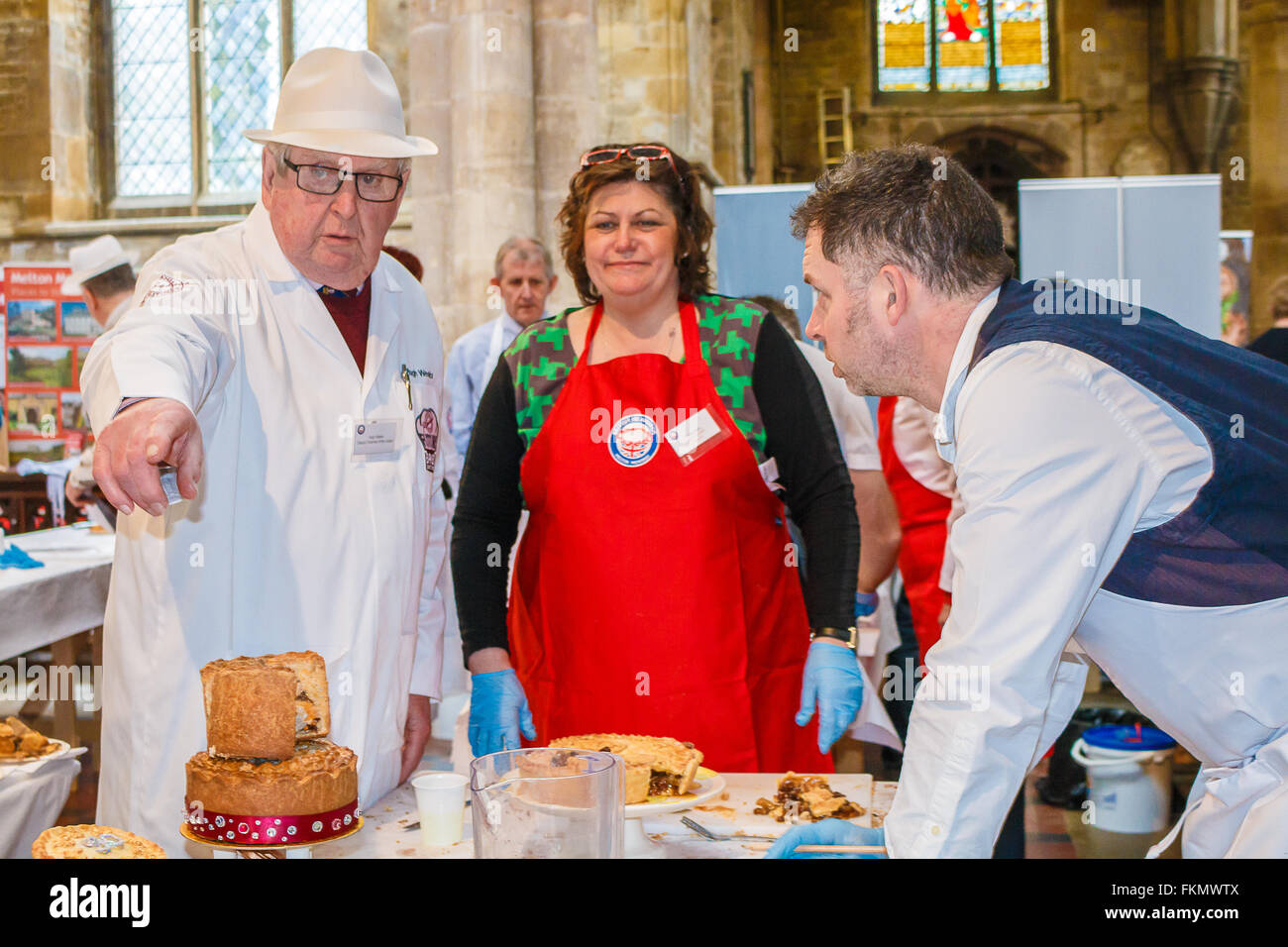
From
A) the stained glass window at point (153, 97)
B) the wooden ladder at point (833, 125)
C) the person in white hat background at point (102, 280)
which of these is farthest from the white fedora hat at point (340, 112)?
the wooden ladder at point (833, 125)

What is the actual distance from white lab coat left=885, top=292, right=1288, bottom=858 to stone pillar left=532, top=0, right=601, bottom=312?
5440mm

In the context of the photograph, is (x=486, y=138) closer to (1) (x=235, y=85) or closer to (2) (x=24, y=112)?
(1) (x=235, y=85)

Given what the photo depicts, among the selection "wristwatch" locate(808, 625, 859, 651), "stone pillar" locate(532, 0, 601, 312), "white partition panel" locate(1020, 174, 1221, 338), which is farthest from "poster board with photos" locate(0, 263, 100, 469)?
"wristwatch" locate(808, 625, 859, 651)

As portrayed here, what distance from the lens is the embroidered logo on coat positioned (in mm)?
2326

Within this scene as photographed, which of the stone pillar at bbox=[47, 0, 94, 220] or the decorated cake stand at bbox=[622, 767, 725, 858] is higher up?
the stone pillar at bbox=[47, 0, 94, 220]

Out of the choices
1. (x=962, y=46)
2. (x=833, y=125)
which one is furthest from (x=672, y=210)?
(x=962, y=46)

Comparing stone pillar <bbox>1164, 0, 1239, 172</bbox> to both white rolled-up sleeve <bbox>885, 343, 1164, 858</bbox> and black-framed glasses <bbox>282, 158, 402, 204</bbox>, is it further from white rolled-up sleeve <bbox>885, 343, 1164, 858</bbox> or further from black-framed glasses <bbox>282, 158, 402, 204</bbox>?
white rolled-up sleeve <bbox>885, 343, 1164, 858</bbox>

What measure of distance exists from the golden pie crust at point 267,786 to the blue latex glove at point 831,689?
99cm

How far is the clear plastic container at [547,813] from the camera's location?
4.25ft

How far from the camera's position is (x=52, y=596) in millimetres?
4348

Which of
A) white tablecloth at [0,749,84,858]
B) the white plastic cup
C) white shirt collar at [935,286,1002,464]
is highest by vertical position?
white shirt collar at [935,286,1002,464]

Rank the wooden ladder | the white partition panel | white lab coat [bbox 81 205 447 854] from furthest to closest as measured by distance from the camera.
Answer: the wooden ladder, the white partition panel, white lab coat [bbox 81 205 447 854]

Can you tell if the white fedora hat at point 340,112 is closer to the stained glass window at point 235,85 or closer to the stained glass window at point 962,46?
the stained glass window at point 235,85

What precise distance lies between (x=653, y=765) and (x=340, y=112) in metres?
1.27
